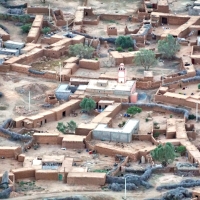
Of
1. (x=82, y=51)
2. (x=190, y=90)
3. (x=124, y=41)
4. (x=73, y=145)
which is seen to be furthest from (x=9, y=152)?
(x=124, y=41)

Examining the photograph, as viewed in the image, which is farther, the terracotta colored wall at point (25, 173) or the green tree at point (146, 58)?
the green tree at point (146, 58)

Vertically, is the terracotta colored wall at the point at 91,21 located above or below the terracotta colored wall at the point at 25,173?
above

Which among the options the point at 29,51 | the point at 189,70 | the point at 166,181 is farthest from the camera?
the point at 29,51

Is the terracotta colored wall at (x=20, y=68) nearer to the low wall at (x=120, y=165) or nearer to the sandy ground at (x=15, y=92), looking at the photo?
the sandy ground at (x=15, y=92)

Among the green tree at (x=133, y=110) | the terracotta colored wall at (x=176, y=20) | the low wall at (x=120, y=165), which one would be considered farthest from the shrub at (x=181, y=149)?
the terracotta colored wall at (x=176, y=20)

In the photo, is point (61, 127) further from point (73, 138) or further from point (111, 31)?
point (111, 31)

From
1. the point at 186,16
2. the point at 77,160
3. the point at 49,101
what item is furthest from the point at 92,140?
the point at 186,16

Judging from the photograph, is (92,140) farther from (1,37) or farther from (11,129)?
(1,37)

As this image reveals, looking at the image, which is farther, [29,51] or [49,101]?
[29,51]
